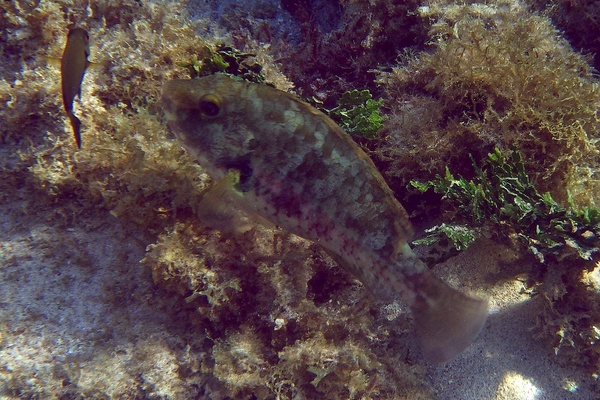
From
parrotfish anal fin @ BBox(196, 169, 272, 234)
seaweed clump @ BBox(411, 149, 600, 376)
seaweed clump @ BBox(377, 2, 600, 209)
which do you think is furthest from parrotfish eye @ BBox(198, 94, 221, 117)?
seaweed clump @ BBox(411, 149, 600, 376)

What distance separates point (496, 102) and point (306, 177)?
2133 mm

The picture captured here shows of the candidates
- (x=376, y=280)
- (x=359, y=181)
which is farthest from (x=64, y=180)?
(x=376, y=280)

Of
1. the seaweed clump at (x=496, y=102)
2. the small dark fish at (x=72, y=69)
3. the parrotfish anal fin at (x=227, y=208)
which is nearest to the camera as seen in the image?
the parrotfish anal fin at (x=227, y=208)

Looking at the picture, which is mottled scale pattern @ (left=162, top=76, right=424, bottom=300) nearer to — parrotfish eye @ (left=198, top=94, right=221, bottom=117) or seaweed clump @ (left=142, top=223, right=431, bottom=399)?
parrotfish eye @ (left=198, top=94, right=221, bottom=117)

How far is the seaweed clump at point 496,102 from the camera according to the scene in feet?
10.2

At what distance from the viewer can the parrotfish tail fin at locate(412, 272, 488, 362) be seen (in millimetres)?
2545

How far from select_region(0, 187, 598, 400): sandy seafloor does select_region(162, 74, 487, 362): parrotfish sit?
71 cm

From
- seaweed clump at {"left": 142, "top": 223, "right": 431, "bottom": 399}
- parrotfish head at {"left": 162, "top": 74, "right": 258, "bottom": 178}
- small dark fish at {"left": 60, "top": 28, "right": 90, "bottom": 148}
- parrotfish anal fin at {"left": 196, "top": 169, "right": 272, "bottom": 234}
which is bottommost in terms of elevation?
seaweed clump at {"left": 142, "top": 223, "right": 431, "bottom": 399}

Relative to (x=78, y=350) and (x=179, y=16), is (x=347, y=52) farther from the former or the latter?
(x=78, y=350)

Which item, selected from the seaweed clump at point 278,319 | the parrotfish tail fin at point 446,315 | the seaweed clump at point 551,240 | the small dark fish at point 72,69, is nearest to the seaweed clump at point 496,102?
the seaweed clump at point 551,240

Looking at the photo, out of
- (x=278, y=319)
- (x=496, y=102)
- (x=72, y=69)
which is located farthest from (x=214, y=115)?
(x=496, y=102)

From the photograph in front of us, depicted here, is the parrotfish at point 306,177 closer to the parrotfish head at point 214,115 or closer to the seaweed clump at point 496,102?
the parrotfish head at point 214,115

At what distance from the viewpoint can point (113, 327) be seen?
9.98 ft

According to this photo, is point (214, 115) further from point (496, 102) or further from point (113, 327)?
point (496, 102)
